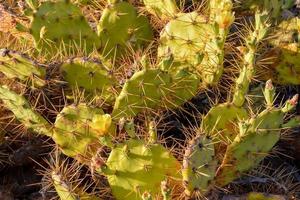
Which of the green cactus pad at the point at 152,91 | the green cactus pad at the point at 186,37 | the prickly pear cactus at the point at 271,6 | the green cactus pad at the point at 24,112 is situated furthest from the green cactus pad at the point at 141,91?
the prickly pear cactus at the point at 271,6

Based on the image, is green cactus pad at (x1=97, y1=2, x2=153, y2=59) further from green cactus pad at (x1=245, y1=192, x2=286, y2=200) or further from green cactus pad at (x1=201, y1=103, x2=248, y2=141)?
green cactus pad at (x1=245, y1=192, x2=286, y2=200)

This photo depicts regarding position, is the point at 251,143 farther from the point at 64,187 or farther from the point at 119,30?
the point at 119,30

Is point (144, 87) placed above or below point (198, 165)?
above

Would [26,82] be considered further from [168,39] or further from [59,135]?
[168,39]

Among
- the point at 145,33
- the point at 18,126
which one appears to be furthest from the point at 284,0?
the point at 18,126

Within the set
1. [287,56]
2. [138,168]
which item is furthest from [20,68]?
[287,56]

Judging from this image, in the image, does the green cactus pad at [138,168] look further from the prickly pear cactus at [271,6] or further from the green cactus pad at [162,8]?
the prickly pear cactus at [271,6]
